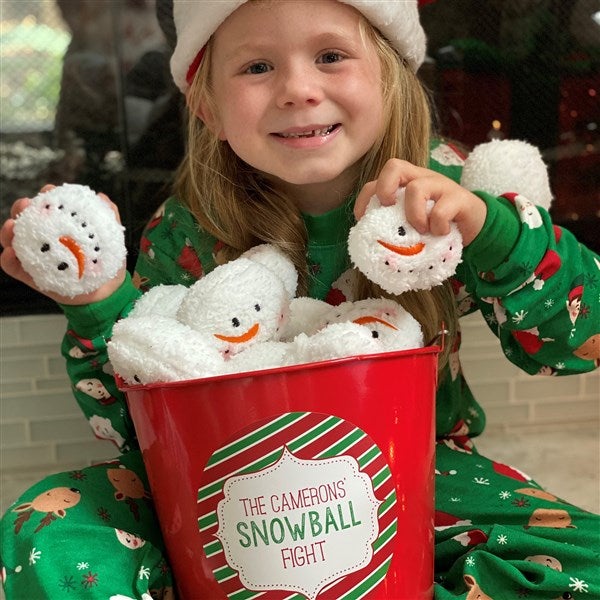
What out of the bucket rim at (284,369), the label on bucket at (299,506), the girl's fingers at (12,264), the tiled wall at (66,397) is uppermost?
the girl's fingers at (12,264)

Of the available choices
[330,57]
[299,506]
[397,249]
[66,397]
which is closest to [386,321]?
[397,249]

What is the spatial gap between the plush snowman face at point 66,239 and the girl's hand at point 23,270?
0.08 feet

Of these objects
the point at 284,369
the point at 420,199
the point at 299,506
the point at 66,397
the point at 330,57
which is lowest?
the point at 66,397

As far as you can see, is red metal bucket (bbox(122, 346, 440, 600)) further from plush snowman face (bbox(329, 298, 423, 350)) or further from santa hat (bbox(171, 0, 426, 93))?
santa hat (bbox(171, 0, 426, 93))

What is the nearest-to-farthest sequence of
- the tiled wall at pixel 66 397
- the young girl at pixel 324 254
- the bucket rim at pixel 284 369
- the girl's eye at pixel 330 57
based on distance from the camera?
1. the bucket rim at pixel 284 369
2. the young girl at pixel 324 254
3. the girl's eye at pixel 330 57
4. the tiled wall at pixel 66 397

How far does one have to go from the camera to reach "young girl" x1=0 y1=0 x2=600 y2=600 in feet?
2.47

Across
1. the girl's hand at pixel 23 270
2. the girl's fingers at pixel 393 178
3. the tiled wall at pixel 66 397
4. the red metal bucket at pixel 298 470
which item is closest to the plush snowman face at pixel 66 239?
the girl's hand at pixel 23 270

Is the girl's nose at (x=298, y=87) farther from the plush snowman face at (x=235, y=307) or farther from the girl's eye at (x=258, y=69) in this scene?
the plush snowman face at (x=235, y=307)

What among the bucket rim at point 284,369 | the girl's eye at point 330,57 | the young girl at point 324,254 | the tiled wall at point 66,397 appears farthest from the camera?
the tiled wall at point 66,397

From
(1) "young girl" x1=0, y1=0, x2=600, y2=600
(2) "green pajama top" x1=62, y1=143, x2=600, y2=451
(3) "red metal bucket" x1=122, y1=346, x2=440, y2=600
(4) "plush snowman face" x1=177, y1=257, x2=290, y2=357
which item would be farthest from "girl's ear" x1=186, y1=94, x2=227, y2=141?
(3) "red metal bucket" x1=122, y1=346, x2=440, y2=600

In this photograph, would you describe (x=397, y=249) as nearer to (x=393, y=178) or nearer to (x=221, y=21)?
(x=393, y=178)

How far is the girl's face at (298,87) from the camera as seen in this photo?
0.83m

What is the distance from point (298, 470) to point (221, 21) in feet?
1.53

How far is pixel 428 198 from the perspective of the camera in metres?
0.72
